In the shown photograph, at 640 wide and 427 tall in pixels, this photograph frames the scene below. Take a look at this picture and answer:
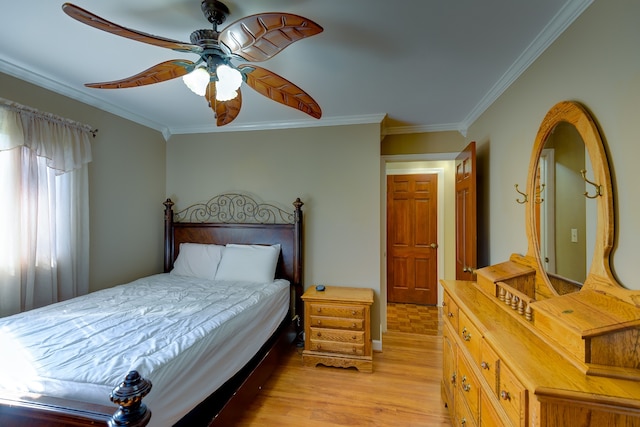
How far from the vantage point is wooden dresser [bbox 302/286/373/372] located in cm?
249

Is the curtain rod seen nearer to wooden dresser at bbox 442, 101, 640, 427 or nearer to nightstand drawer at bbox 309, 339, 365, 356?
nightstand drawer at bbox 309, 339, 365, 356

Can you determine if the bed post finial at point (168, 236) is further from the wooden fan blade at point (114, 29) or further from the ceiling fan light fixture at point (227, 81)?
the wooden fan blade at point (114, 29)

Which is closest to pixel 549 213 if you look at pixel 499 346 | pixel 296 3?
pixel 499 346

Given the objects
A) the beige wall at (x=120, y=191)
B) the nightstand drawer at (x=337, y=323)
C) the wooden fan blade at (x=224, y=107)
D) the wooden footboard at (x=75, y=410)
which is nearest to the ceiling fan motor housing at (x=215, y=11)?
the wooden fan blade at (x=224, y=107)

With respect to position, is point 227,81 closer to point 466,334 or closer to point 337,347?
point 466,334

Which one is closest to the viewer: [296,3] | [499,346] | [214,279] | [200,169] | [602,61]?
[499,346]

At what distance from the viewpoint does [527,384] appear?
82cm

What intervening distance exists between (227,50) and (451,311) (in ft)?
6.73

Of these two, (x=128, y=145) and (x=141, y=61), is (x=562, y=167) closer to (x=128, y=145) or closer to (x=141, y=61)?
(x=141, y=61)

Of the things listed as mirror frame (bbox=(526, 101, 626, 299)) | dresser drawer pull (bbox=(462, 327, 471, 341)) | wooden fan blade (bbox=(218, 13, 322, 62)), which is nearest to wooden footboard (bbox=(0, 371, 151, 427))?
wooden fan blade (bbox=(218, 13, 322, 62))

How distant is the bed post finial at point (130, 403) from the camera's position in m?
0.81

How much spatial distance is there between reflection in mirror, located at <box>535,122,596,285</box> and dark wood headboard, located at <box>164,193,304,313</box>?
202 centimetres

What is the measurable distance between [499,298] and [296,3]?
6.22 feet

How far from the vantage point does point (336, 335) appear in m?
2.54
